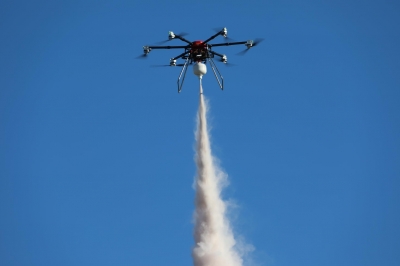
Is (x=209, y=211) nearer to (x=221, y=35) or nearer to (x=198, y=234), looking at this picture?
(x=198, y=234)

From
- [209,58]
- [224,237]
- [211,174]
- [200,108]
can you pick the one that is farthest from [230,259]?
[209,58]

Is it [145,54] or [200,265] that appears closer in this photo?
[145,54]

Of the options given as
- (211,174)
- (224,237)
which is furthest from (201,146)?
(224,237)

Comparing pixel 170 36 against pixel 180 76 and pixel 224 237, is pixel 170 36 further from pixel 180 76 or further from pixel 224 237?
pixel 224 237

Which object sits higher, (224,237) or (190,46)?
(190,46)

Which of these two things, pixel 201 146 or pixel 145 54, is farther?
pixel 201 146

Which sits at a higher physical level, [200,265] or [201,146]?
[201,146]
